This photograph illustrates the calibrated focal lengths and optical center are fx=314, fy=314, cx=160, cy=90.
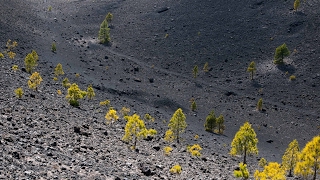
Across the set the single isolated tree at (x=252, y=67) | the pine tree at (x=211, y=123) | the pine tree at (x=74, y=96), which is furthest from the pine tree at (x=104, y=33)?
the pine tree at (x=74, y=96)

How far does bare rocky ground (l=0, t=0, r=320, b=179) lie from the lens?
25.1m

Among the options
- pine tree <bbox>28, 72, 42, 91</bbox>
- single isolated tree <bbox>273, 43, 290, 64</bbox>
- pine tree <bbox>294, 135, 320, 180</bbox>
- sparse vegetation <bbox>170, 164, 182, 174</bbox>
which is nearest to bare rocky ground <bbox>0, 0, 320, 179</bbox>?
sparse vegetation <bbox>170, 164, 182, 174</bbox>

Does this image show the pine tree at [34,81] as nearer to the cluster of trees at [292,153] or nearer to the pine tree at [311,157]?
the cluster of trees at [292,153]

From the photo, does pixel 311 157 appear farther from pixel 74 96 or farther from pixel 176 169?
pixel 74 96

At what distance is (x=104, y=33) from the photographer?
4656 inches

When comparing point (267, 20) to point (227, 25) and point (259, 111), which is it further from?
point (259, 111)

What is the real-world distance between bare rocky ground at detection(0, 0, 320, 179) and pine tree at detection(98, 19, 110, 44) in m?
2.90

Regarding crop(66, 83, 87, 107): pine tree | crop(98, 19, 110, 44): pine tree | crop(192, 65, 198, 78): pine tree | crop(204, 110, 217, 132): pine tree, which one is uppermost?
crop(98, 19, 110, 44): pine tree

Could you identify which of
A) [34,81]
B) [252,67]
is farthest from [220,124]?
[34,81]

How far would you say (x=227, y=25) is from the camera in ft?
391

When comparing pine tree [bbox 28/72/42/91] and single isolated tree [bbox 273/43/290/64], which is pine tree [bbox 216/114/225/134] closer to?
single isolated tree [bbox 273/43/290/64]

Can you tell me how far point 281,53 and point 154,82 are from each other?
39.4 meters

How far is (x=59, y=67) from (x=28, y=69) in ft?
32.1

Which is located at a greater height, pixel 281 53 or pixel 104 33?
pixel 104 33
